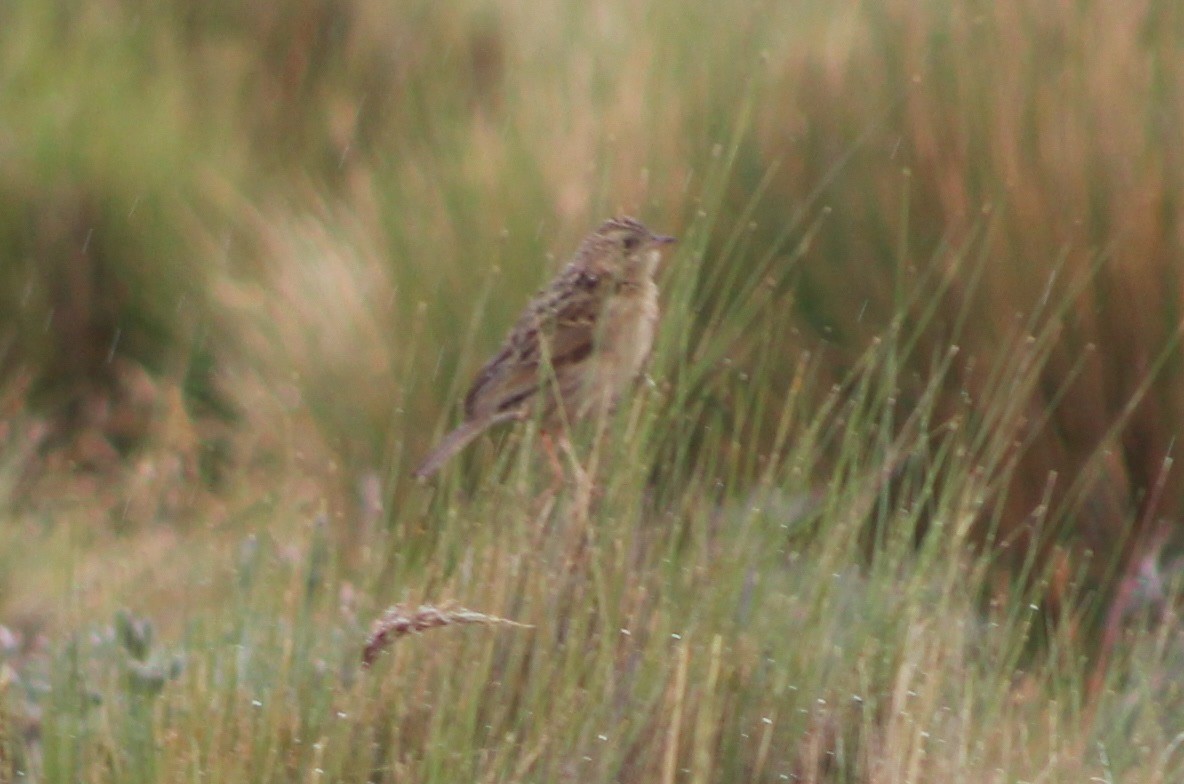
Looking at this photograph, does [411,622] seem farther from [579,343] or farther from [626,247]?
[626,247]

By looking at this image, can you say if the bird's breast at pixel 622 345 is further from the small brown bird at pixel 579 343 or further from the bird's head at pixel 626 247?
the bird's head at pixel 626 247

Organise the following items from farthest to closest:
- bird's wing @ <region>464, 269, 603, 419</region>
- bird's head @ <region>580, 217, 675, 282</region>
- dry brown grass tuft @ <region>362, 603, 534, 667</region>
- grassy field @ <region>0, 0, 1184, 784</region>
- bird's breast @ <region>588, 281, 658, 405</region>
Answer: bird's head @ <region>580, 217, 675, 282</region>
bird's wing @ <region>464, 269, 603, 419</region>
bird's breast @ <region>588, 281, 658, 405</region>
grassy field @ <region>0, 0, 1184, 784</region>
dry brown grass tuft @ <region>362, 603, 534, 667</region>

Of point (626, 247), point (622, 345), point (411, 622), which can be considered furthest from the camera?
point (626, 247)

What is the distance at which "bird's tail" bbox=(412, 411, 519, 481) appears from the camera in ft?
14.6

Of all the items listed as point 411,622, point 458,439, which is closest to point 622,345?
point 458,439

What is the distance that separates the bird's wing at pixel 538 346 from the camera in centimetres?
455

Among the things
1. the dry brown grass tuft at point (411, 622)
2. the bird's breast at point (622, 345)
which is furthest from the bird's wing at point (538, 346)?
the dry brown grass tuft at point (411, 622)

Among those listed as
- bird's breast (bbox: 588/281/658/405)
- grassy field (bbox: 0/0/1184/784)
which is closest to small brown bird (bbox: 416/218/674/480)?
bird's breast (bbox: 588/281/658/405)

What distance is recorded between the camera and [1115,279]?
523 cm

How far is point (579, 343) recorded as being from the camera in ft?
15.1

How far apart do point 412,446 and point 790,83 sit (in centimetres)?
155

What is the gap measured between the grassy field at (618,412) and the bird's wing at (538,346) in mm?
169

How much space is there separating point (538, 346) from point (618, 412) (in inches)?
26.5

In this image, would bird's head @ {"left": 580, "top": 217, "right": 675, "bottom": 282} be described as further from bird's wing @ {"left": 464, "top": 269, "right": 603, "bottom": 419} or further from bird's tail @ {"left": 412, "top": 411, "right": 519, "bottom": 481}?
bird's tail @ {"left": 412, "top": 411, "right": 519, "bottom": 481}
